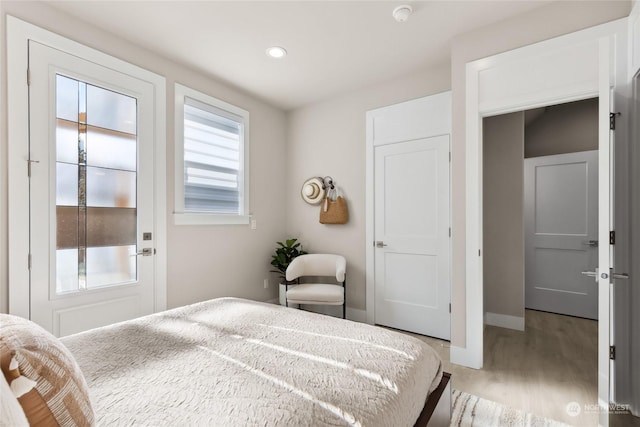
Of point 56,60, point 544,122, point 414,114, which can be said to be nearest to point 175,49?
point 56,60

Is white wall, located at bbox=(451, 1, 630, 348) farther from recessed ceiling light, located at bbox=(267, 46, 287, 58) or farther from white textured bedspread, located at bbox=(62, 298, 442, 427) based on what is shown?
recessed ceiling light, located at bbox=(267, 46, 287, 58)

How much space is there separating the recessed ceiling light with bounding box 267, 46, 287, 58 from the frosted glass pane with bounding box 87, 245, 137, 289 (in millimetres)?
2048

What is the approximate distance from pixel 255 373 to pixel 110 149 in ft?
7.26

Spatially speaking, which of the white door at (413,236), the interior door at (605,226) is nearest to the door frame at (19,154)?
the white door at (413,236)

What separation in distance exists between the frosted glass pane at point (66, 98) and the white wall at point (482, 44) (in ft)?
9.58

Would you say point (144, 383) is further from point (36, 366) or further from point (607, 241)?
point (607, 241)

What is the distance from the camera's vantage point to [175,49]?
2.62 m

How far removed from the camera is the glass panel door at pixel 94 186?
7.01 ft

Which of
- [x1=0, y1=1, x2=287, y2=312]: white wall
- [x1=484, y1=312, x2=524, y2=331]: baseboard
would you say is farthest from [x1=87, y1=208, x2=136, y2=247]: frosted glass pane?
[x1=484, y1=312, x2=524, y2=331]: baseboard

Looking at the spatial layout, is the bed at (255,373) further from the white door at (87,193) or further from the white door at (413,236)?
the white door at (413,236)

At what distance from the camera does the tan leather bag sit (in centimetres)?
347

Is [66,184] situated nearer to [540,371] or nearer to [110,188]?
[110,188]

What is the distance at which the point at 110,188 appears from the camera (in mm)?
2383

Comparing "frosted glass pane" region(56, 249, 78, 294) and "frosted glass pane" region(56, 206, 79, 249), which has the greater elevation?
"frosted glass pane" region(56, 206, 79, 249)
